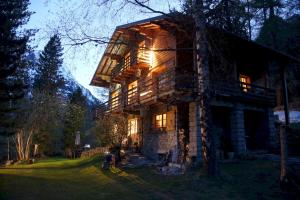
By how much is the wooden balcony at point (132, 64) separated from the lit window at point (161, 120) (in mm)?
4245

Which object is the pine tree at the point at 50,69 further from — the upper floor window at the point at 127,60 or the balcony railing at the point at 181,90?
the balcony railing at the point at 181,90

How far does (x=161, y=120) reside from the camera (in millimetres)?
22453

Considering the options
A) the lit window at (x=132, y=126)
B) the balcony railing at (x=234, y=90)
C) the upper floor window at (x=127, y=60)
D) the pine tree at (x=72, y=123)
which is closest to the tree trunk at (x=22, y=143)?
the pine tree at (x=72, y=123)

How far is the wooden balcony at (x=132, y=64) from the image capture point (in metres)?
23.8

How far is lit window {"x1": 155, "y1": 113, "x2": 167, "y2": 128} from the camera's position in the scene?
2201 centimetres

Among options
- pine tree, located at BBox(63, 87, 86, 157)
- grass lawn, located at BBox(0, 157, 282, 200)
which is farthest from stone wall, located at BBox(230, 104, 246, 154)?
pine tree, located at BBox(63, 87, 86, 157)

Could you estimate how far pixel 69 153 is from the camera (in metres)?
42.0

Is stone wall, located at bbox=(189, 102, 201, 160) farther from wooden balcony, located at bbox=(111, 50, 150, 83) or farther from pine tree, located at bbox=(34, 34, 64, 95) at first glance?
pine tree, located at bbox=(34, 34, 64, 95)

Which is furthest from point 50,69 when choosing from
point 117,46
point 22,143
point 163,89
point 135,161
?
point 163,89

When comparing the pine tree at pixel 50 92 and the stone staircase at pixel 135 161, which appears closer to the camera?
the stone staircase at pixel 135 161

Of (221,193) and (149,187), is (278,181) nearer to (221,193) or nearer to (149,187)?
(221,193)

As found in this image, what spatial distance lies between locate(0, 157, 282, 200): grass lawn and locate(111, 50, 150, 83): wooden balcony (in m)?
9.78

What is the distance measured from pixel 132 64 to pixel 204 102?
36.7 feet

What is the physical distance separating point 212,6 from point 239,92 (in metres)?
6.42
